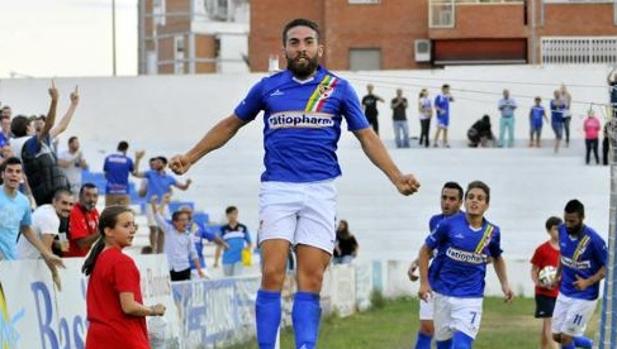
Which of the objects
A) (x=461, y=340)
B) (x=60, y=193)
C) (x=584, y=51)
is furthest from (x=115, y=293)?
(x=584, y=51)

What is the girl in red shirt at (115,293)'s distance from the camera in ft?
40.0

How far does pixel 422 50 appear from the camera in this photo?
6025 centimetres

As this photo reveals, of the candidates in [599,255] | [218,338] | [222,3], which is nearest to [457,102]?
[222,3]

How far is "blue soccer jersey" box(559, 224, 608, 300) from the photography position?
1850 cm

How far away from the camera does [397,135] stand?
47.0 metres

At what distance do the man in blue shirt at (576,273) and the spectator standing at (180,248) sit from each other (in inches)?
280

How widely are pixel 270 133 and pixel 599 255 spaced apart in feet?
26.3

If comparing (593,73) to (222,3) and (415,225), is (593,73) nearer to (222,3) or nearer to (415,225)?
(415,225)

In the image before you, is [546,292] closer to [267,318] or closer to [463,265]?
[463,265]

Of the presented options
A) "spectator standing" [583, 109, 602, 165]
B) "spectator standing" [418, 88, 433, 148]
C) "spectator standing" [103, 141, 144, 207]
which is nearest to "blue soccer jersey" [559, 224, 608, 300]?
"spectator standing" [103, 141, 144, 207]

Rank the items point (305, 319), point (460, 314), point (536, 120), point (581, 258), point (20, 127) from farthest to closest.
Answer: point (536, 120) < point (20, 127) < point (581, 258) < point (460, 314) < point (305, 319)

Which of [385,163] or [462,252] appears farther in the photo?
[462,252]

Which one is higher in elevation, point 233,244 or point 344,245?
point 233,244

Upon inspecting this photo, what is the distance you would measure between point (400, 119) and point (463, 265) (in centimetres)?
3053
